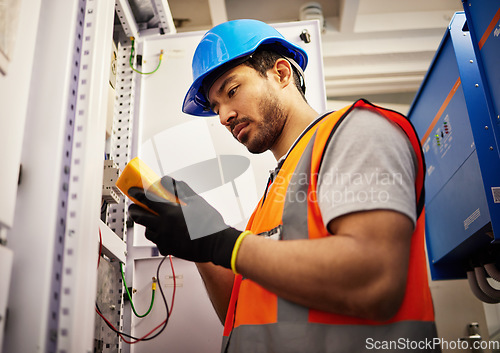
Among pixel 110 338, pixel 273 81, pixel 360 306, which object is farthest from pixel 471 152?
pixel 110 338

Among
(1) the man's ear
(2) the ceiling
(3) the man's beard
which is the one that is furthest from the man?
(2) the ceiling

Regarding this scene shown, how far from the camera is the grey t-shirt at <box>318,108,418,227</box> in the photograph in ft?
2.70

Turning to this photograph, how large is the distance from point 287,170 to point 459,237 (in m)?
1.53

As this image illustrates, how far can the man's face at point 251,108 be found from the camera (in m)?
1.34

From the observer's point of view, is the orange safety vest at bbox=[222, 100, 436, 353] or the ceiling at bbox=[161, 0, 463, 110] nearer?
the orange safety vest at bbox=[222, 100, 436, 353]

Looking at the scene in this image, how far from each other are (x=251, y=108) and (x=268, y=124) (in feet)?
0.24

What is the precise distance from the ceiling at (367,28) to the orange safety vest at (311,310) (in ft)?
9.62

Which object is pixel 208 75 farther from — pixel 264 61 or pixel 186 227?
pixel 186 227

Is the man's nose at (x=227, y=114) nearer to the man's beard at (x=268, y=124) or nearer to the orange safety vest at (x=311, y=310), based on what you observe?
the man's beard at (x=268, y=124)

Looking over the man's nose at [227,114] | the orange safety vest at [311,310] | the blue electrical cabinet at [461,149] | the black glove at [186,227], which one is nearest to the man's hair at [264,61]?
the man's nose at [227,114]

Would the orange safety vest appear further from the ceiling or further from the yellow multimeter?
the ceiling

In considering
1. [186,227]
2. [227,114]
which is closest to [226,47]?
[227,114]

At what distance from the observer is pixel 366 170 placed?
33.9 inches

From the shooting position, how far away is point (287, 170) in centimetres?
110
